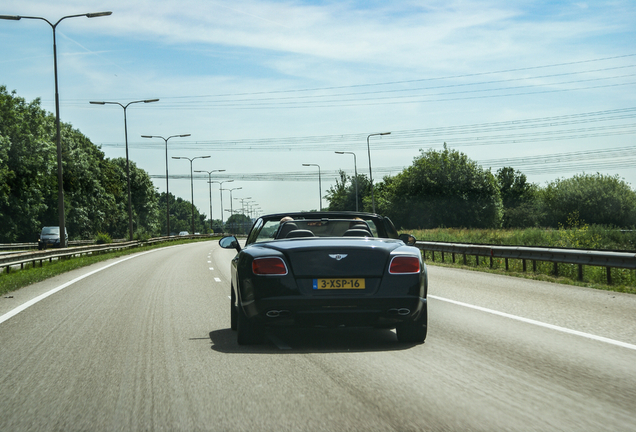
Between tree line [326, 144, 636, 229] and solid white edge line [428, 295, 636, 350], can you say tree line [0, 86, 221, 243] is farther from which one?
solid white edge line [428, 295, 636, 350]

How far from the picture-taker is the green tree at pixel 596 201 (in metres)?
73.9

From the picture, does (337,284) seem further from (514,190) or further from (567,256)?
(514,190)

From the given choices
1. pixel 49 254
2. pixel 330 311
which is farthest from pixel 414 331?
pixel 49 254

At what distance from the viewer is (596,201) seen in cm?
7544

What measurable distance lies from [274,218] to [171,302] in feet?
13.7

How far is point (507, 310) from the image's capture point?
10.2m

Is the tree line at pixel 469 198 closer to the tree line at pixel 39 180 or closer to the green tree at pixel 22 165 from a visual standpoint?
the tree line at pixel 39 180

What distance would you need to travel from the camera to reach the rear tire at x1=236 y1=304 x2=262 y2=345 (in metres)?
7.04

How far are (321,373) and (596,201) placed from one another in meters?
76.1

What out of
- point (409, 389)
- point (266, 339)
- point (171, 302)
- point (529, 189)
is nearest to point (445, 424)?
point (409, 389)

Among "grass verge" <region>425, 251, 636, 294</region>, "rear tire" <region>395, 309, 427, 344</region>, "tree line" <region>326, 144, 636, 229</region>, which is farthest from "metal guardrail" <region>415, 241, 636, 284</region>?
"tree line" <region>326, 144, 636, 229</region>

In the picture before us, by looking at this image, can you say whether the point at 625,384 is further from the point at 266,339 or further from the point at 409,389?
the point at 266,339

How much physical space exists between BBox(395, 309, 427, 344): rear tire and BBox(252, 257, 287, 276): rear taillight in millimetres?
1381

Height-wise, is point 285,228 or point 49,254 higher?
point 285,228
